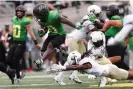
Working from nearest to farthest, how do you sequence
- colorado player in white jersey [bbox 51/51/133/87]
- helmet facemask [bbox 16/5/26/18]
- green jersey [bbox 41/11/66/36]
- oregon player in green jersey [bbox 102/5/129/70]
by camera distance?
colorado player in white jersey [bbox 51/51/133/87] → green jersey [bbox 41/11/66/36] → oregon player in green jersey [bbox 102/5/129/70] → helmet facemask [bbox 16/5/26/18]

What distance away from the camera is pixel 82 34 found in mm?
11203

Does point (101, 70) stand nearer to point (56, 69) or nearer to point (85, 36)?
point (56, 69)

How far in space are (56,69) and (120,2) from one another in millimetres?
10697

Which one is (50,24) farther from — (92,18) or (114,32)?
(114,32)

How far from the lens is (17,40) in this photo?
39.2ft

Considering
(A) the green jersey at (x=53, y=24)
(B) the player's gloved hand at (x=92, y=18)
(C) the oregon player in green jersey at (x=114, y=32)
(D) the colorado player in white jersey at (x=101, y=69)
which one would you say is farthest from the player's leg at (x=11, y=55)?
(D) the colorado player in white jersey at (x=101, y=69)

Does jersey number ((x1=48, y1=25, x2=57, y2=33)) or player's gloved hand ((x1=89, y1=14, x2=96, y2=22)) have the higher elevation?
player's gloved hand ((x1=89, y1=14, x2=96, y2=22))

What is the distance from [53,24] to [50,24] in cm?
9

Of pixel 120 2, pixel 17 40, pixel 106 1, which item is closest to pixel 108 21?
pixel 17 40

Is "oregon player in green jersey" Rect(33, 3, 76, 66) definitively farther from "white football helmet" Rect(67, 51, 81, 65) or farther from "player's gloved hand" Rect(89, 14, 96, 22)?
"white football helmet" Rect(67, 51, 81, 65)

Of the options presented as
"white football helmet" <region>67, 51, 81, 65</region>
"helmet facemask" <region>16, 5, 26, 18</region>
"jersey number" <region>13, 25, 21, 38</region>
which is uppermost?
"helmet facemask" <region>16, 5, 26, 18</region>

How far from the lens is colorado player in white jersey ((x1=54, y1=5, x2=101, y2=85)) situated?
35.0 feet

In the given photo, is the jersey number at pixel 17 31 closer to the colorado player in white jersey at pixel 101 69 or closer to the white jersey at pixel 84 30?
the white jersey at pixel 84 30

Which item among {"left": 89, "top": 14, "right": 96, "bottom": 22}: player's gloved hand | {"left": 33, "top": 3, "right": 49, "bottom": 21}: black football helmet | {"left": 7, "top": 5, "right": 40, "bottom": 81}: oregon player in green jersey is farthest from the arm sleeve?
{"left": 7, "top": 5, "right": 40, "bottom": 81}: oregon player in green jersey
